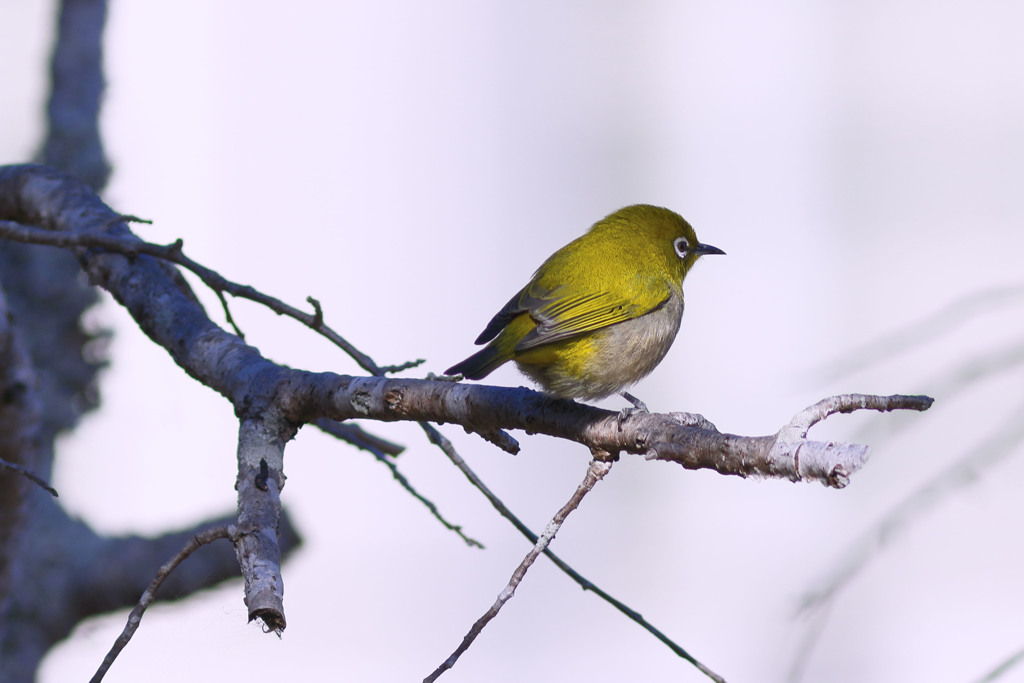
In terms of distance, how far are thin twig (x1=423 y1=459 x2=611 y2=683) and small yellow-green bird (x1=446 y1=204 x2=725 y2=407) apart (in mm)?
603

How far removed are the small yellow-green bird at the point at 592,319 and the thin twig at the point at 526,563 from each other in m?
0.60

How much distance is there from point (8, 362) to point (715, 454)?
76.4 inches

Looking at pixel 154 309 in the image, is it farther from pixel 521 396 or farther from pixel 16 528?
pixel 521 396

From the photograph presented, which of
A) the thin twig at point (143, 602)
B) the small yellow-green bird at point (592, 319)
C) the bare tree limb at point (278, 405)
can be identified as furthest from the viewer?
the small yellow-green bird at point (592, 319)

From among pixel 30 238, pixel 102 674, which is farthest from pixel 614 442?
pixel 30 238

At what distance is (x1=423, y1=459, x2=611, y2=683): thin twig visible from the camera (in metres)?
1.29

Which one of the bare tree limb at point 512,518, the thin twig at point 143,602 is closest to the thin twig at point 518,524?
the bare tree limb at point 512,518

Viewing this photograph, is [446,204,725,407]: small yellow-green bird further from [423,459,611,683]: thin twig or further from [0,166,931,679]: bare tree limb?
[423,459,611,683]: thin twig

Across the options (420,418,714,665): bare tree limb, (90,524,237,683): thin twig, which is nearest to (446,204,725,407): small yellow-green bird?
(420,418,714,665): bare tree limb

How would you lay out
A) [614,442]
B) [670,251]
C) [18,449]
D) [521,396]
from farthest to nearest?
[670,251] < [18,449] < [521,396] < [614,442]

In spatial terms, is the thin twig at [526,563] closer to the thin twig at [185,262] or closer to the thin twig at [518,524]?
the thin twig at [518,524]

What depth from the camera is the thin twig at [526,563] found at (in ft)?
4.23

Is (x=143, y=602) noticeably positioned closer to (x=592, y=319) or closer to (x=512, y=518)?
(x=512, y=518)

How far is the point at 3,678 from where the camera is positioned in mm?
3514
